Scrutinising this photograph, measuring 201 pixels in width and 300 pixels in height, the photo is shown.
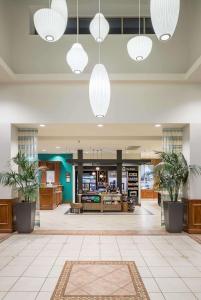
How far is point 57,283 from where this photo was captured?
3.93 m

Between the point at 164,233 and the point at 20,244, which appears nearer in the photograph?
the point at 20,244

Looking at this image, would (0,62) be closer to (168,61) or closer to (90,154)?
(168,61)

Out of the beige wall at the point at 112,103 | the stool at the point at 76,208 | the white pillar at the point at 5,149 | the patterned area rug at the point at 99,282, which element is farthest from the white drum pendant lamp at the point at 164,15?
the stool at the point at 76,208

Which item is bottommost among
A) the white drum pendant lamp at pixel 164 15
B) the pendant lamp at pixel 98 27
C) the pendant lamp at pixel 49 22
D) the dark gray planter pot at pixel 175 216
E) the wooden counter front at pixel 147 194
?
the wooden counter front at pixel 147 194

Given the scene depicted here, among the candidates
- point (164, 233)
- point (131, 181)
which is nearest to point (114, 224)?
point (164, 233)

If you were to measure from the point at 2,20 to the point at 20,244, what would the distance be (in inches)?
205

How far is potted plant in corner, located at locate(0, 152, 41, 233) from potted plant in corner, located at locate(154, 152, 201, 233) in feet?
10.3

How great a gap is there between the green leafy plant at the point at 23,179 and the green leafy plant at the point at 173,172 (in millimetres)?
3115

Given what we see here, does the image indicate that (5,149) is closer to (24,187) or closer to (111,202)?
(24,187)

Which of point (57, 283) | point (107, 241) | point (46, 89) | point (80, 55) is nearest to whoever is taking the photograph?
point (57, 283)

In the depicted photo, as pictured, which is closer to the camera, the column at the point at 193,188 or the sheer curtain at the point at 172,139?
the column at the point at 193,188

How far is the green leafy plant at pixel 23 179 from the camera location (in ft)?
22.9

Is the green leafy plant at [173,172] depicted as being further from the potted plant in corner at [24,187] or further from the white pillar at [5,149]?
the white pillar at [5,149]

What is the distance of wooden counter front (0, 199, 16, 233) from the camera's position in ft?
23.3
